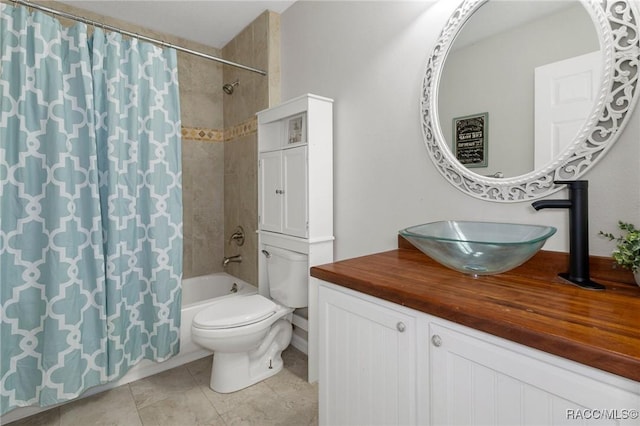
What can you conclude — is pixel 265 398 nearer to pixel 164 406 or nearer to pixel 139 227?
pixel 164 406

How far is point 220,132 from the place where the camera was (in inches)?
118

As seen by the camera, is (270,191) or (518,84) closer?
(518,84)

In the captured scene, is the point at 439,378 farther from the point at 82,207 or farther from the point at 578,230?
the point at 82,207

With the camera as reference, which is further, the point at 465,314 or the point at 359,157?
the point at 359,157

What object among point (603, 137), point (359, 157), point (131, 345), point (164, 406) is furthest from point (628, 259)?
point (131, 345)

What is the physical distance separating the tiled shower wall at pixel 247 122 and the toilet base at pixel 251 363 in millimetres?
587

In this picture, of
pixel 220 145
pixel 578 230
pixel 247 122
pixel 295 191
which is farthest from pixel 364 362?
pixel 220 145

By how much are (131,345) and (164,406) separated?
1.33 ft

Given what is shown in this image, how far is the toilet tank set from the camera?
194 cm

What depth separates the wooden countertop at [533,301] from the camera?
594 millimetres

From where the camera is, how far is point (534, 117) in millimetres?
1119

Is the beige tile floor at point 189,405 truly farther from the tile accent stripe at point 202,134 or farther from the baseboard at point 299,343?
the tile accent stripe at point 202,134

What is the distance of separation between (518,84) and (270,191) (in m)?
1.48

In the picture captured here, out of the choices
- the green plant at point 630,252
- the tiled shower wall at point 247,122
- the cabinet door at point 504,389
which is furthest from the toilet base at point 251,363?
the green plant at point 630,252
